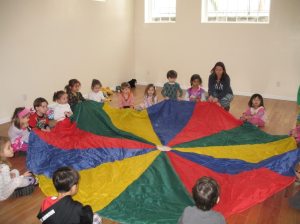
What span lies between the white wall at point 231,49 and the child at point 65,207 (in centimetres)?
562

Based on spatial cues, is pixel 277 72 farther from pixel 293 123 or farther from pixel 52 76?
pixel 52 76

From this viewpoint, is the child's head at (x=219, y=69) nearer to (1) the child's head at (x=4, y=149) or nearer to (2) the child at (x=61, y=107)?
(2) the child at (x=61, y=107)

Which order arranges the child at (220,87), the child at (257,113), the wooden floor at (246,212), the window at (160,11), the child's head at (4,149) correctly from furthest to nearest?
the window at (160,11), the child at (220,87), the child at (257,113), the wooden floor at (246,212), the child's head at (4,149)

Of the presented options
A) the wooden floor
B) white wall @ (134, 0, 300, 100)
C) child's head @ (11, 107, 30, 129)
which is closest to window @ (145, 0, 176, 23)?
white wall @ (134, 0, 300, 100)

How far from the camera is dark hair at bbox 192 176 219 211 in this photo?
1.84 metres

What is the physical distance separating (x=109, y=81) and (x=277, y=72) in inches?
138

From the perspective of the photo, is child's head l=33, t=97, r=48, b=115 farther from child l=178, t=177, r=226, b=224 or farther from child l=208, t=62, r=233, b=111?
child l=178, t=177, r=226, b=224

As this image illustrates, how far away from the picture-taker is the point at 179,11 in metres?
7.31

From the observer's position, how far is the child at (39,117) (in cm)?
423

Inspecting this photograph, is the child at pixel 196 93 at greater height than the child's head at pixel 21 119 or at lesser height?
greater

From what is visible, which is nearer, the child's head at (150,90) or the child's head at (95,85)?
the child's head at (150,90)

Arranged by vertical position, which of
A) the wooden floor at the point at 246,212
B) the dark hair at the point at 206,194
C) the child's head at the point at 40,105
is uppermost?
the child's head at the point at 40,105

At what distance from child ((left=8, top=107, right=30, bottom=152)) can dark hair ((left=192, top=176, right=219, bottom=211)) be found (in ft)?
8.80

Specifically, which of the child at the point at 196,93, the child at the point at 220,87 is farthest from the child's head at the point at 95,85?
the child at the point at 220,87
